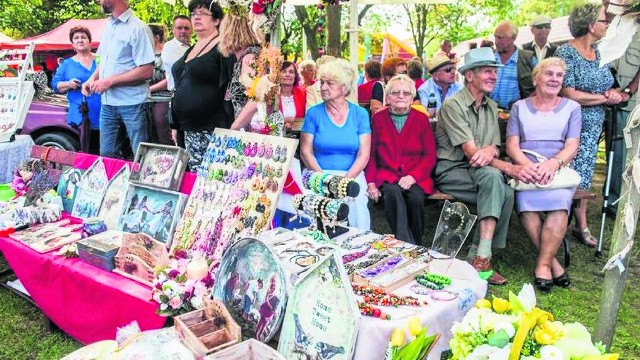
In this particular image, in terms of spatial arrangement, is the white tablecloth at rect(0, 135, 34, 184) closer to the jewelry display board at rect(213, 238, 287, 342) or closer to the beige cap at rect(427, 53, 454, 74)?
the jewelry display board at rect(213, 238, 287, 342)

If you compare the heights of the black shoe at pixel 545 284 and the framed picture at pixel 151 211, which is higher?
the framed picture at pixel 151 211

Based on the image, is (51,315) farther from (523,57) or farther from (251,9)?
(523,57)

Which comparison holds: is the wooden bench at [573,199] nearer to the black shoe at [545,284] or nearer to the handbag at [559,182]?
the handbag at [559,182]

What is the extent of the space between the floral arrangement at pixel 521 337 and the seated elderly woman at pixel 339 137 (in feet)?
6.49

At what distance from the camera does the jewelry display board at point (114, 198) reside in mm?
3148

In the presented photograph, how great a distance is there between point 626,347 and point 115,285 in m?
2.59

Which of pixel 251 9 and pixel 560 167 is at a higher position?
pixel 251 9

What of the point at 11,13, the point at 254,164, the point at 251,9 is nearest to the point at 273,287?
the point at 254,164

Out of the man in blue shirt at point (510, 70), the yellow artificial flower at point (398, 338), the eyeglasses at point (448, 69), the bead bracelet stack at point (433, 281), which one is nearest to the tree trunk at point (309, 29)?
the eyeglasses at point (448, 69)

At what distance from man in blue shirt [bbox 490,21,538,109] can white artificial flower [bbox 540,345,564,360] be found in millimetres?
3799

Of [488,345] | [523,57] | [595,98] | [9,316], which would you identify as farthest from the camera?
[523,57]

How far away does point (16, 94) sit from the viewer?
423 cm

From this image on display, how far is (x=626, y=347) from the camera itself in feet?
9.00

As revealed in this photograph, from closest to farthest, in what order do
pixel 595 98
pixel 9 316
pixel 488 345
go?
pixel 488 345
pixel 9 316
pixel 595 98
